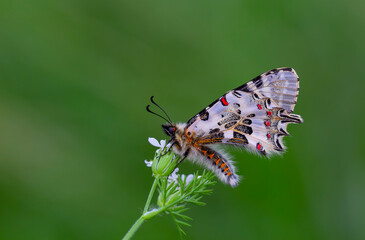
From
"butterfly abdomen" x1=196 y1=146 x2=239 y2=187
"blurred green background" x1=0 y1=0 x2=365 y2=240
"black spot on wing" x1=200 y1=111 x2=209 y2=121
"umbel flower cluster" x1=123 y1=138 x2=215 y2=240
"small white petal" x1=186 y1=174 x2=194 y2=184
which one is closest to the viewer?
"umbel flower cluster" x1=123 y1=138 x2=215 y2=240

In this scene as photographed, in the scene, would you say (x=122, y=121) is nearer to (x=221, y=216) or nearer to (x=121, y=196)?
(x=121, y=196)

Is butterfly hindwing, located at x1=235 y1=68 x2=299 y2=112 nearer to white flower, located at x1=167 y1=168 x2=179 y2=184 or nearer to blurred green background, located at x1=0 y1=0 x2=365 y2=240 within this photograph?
white flower, located at x1=167 y1=168 x2=179 y2=184

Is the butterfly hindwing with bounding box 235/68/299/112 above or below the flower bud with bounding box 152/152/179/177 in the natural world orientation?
above

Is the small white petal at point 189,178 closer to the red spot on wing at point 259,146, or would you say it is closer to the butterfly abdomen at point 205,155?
the butterfly abdomen at point 205,155

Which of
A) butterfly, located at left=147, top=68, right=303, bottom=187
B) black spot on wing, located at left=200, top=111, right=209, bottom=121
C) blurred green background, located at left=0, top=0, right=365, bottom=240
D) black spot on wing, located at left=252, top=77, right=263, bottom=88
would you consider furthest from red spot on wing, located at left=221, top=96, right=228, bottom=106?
blurred green background, located at left=0, top=0, right=365, bottom=240

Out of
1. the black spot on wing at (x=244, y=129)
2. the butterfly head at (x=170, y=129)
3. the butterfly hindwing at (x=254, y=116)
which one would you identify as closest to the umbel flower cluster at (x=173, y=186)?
the butterfly head at (x=170, y=129)

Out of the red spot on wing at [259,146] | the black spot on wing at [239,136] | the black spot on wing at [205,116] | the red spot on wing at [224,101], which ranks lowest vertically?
the red spot on wing at [259,146]

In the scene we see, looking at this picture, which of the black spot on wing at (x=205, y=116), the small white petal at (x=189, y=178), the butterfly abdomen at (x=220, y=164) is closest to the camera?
the small white petal at (x=189, y=178)
